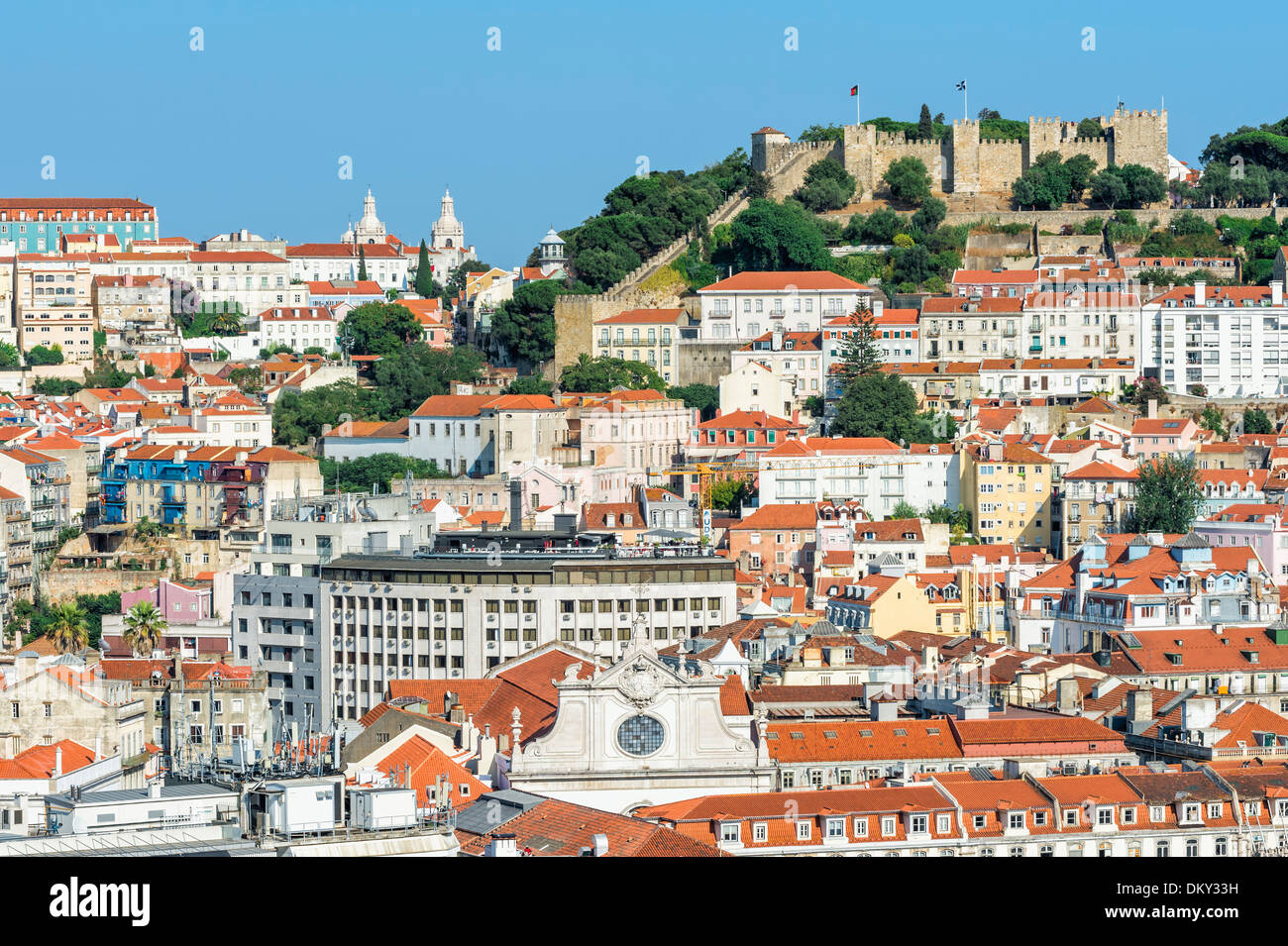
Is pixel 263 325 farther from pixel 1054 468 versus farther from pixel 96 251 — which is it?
pixel 1054 468

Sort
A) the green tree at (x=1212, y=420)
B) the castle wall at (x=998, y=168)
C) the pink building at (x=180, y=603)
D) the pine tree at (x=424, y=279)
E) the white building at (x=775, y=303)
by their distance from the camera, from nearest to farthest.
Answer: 1. the pink building at (x=180, y=603)
2. the green tree at (x=1212, y=420)
3. the white building at (x=775, y=303)
4. the castle wall at (x=998, y=168)
5. the pine tree at (x=424, y=279)

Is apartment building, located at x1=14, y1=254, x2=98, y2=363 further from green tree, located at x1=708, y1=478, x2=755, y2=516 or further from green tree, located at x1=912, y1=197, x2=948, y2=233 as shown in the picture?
green tree, located at x1=708, y1=478, x2=755, y2=516

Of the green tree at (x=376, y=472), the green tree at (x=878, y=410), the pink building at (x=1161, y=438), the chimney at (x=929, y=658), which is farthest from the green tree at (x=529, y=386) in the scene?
the chimney at (x=929, y=658)

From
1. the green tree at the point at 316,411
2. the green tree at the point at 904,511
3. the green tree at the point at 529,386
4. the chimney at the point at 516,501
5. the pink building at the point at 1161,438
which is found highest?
the green tree at the point at 529,386

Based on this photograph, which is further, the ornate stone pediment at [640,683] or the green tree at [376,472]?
the green tree at [376,472]

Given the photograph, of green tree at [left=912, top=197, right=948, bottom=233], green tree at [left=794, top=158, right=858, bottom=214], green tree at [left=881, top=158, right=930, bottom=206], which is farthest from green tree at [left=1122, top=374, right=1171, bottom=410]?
green tree at [left=794, top=158, right=858, bottom=214]

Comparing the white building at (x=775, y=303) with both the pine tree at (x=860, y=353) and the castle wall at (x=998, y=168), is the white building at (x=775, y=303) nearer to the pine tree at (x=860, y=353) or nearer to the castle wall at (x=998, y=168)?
the pine tree at (x=860, y=353)
